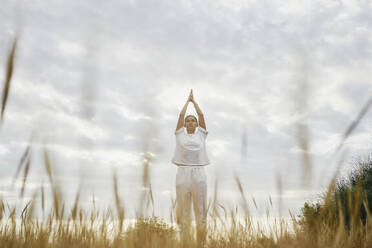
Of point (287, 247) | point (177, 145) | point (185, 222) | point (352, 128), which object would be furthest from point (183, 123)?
point (352, 128)

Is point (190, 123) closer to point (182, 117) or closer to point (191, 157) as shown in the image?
point (182, 117)

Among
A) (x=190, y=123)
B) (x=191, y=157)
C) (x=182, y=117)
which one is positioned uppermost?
(x=182, y=117)

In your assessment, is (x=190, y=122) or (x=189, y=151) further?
(x=190, y=122)

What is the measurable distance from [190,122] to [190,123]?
0.06 feet

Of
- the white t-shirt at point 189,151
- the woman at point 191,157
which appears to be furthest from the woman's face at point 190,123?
the white t-shirt at point 189,151

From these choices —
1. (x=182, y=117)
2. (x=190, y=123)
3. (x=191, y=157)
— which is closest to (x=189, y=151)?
(x=191, y=157)

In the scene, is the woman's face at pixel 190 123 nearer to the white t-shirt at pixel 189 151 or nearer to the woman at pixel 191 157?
the woman at pixel 191 157

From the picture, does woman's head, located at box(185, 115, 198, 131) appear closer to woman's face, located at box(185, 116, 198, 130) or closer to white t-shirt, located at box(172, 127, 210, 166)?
woman's face, located at box(185, 116, 198, 130)

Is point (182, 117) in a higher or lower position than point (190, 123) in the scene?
higher

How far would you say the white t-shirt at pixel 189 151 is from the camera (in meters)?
5.80

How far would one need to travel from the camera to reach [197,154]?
19.1ft

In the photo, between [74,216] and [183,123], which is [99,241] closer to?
[74,216]

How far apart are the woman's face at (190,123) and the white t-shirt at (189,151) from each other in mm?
Answer: 145

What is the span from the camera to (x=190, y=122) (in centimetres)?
598
